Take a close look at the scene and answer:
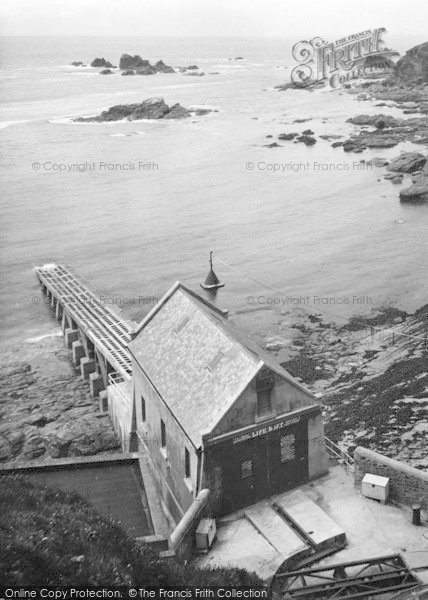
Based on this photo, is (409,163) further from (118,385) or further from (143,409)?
(143,409)

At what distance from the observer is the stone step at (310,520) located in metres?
21.0

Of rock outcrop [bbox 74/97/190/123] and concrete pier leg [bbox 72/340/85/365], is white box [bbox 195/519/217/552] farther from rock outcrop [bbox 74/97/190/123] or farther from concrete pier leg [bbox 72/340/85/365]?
rock outcrop [bbox 74/97/190/123]

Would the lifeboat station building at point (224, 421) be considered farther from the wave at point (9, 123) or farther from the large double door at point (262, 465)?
the wave at point (9, 123)

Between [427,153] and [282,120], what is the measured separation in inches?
1779

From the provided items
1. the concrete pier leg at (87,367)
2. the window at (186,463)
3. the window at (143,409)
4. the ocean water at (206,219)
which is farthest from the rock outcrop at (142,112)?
the window at (186,463)

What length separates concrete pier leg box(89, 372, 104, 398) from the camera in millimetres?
42322

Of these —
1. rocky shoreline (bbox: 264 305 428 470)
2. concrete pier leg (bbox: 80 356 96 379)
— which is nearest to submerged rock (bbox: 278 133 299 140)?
rocky shoreline (bbox: 264 305 428 470)

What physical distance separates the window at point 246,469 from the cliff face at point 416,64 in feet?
518

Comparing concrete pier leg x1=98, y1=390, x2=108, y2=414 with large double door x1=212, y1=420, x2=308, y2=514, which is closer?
large double door x1=212, y1=420, x2=308, y2=514

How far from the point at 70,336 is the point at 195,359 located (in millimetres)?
25454

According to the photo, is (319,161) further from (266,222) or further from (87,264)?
(87,264)

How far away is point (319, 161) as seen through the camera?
318 ft

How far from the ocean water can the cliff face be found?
46118 mm

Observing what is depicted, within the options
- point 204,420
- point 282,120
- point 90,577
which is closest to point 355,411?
point 204,420
